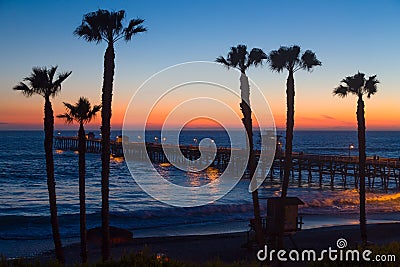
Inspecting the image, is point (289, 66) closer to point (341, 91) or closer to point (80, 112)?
point (341, 91)

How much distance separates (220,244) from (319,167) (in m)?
35.2

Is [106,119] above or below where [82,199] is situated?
above

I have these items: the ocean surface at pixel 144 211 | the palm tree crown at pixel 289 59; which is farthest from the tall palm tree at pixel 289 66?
the ocean surface at pixel 144 211

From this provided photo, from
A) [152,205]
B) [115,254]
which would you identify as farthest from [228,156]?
[115,254]

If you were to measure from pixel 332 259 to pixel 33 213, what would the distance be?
1218 inches

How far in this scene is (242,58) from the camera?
1759 cm

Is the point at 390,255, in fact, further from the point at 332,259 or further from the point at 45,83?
the point at 45,83

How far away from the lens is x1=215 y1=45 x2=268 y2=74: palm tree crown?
17556 millimetres

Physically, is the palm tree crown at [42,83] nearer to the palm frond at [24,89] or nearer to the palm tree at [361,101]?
the palm frond at [24,89]

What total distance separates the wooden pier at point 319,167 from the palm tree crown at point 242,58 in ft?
108

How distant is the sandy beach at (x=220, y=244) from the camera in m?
19.4

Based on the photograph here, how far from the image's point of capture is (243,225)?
2983cm

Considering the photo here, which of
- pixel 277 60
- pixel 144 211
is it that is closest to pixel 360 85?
pixel 277 60

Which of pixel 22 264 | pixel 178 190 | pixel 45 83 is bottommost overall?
pixel 178 190
